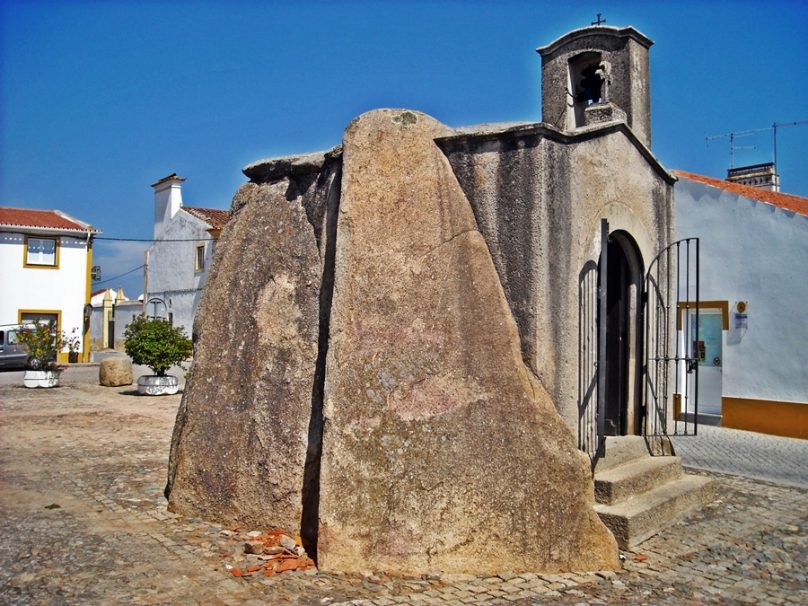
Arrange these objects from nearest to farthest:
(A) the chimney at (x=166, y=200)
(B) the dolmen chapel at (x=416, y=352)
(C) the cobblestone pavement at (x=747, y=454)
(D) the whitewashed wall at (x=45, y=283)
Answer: (B) the dolmen chapel at (x=416, y=352) → (C) the cobblestone pavement at (x=747, y=454) → (D) the whitewashed wall at (x=45, y=283) → (A) the chimney at (x=166, y=200)

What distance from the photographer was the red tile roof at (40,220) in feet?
91.4

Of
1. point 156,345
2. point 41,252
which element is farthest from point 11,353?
point 156,345

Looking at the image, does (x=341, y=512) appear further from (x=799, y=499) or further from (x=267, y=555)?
(x=799, y=499)

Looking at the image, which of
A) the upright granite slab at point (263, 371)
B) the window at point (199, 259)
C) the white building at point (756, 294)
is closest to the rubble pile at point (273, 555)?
the upright granite slab at point (263, 371)

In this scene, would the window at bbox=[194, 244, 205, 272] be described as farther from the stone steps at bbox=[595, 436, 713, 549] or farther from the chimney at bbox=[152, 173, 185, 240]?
the stone steps at bbox=[595, 436, 713, 549]

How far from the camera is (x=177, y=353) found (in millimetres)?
16031

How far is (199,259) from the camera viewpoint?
95.1 ft

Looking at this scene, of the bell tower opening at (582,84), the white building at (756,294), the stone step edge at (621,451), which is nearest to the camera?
the stone step edge at (621,451)

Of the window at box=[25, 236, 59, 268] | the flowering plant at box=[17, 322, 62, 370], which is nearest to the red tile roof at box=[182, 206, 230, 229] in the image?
the window at box=[25, 236, 59, 268]

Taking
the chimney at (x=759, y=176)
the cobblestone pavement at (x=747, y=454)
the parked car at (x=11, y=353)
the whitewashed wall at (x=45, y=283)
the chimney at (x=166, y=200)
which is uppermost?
the chimney at (x=166, y=200)

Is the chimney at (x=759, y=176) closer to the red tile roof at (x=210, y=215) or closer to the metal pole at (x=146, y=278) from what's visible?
the red tile roof at (x=210, y=215)

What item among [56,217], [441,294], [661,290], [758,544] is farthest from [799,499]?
[56,217]

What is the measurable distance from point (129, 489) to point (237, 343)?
204cm

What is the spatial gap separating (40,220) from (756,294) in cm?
2669
